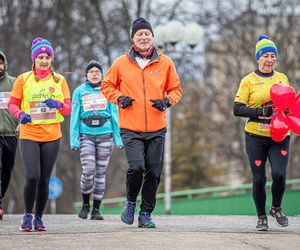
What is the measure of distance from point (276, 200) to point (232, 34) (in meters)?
25.9

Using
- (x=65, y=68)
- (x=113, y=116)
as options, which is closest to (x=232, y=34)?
(x=65, y=68)

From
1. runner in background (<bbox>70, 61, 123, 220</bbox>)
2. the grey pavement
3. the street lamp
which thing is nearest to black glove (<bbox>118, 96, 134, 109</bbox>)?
the grey pavement

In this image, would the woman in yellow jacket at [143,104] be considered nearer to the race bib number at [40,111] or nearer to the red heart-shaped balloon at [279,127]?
the race bib number at [40,111]

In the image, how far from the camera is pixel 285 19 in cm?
3662

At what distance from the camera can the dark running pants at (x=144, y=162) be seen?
35.0ft

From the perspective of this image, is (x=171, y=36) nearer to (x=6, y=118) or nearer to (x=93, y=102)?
(x=93, y=102)

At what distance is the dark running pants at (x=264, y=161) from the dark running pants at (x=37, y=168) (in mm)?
2192

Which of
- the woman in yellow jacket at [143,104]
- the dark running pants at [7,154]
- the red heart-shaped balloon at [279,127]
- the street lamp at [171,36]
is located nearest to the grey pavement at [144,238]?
the woman in yellow jacket at [143,104]

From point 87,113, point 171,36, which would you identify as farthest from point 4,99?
point 171,36

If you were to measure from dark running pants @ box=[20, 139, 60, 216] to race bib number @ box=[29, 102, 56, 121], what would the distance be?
0.91ft

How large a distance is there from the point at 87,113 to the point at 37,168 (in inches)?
109

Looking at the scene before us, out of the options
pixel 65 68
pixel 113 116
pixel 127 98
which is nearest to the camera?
pixel 127 98

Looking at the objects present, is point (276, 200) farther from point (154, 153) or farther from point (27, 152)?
point (27, 152)

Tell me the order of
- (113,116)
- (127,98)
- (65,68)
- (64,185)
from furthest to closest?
(64,185), (65,68), (113,116), (127,98)
